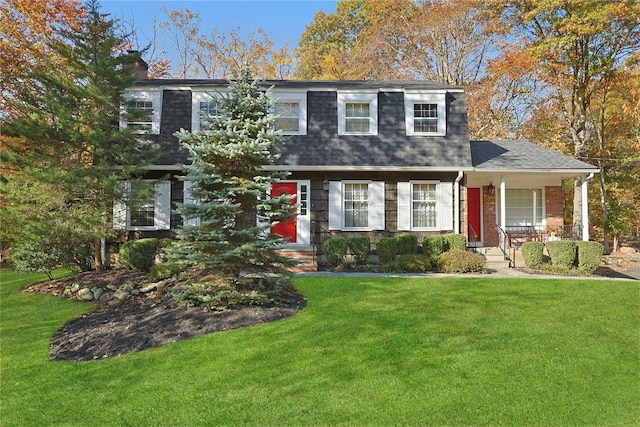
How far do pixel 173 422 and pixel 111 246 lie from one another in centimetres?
1041

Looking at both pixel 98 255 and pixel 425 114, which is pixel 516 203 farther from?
pixel 98 255

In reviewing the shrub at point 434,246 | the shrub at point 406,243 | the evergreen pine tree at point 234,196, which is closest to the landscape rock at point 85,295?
the evergreen pine tree at point 234,196

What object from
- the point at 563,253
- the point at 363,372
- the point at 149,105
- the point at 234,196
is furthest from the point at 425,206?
the point at 149,105

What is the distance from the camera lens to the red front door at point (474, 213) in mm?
15651

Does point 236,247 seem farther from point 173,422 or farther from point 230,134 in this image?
point 173,422

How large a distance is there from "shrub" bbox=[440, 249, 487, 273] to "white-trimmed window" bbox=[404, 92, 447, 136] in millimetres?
4482

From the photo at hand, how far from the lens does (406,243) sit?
1209 centimetres

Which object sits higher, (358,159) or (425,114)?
(425,114)

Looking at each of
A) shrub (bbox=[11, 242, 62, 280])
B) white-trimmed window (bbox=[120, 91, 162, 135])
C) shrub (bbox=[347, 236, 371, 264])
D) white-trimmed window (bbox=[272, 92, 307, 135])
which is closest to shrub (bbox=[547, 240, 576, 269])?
shrub (bbox=[347, 236, 371, 264])

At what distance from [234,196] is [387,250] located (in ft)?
19.3

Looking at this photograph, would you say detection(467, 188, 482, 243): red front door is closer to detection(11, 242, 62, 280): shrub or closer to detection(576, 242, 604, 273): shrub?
detection(576, 242, 604, 273): shrub

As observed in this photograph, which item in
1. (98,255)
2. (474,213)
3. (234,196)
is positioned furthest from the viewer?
(474,213)

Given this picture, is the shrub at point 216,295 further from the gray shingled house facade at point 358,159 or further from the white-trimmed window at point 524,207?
the white-trimmed window at point 524,207

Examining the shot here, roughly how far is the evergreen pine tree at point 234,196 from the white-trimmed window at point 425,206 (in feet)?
22.5
